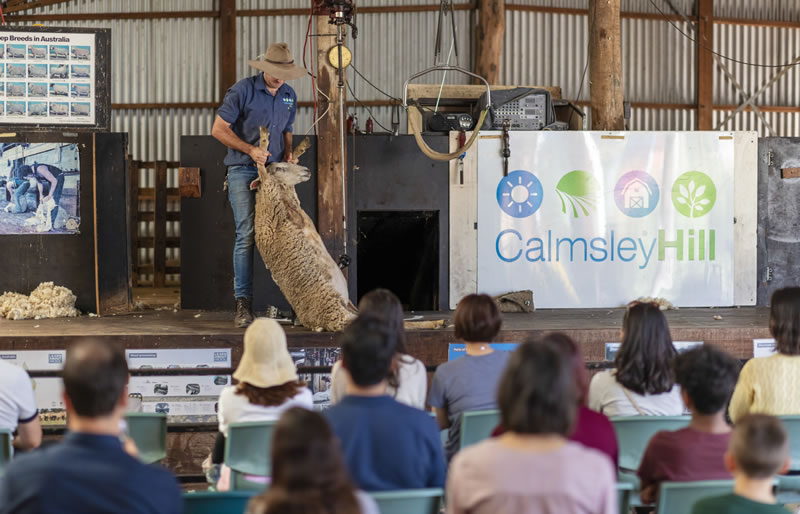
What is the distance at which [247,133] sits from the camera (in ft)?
17.8

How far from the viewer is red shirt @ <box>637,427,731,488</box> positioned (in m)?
2.48

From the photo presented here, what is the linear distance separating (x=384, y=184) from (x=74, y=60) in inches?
93.0

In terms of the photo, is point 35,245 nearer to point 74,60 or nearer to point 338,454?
point 74,60

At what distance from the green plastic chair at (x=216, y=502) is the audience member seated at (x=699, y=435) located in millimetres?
1205

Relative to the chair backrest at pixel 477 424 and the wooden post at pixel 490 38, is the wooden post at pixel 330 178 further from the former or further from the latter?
the wooden post at pixel 490 38

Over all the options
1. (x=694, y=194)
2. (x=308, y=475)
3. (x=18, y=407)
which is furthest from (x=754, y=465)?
(x=694, y=194)

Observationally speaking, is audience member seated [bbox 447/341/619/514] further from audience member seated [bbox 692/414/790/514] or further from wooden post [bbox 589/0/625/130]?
wooden post [bbox 589/0/625/130]

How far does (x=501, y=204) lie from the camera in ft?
20.9

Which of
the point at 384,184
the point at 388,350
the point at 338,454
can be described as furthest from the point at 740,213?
the point at 338,454

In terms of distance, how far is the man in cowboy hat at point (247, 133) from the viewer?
5.33 meters

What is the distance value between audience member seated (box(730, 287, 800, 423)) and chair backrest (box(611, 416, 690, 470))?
503mm

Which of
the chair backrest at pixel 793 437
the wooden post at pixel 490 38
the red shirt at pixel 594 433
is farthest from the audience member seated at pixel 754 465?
the wooden post at pixel 490 38

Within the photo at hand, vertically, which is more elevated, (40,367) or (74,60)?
(74,60)

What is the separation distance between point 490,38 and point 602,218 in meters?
6.13
